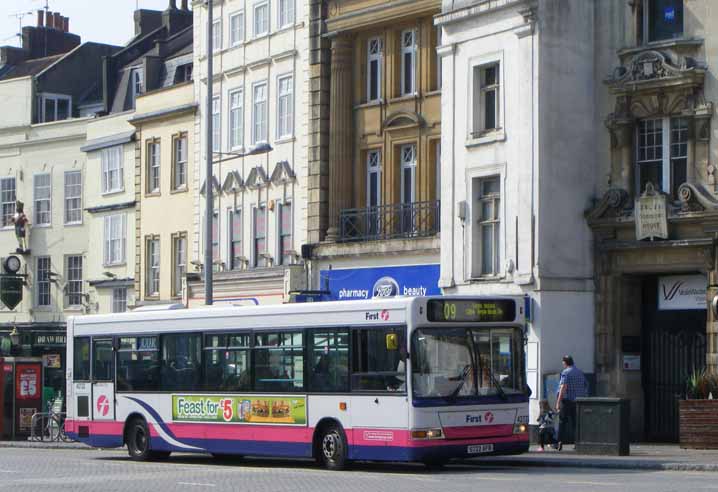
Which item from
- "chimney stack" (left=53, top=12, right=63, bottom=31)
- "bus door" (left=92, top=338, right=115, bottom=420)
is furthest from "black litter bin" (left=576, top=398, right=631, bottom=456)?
"chimney stack" (left=53, top=12, right=63, bottom=31)

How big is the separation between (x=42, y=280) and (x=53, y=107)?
6.80 m

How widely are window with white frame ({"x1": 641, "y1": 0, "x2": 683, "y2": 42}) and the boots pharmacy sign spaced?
4.74 m

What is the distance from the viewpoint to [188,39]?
56.8 metres

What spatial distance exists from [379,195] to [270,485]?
65.0ft

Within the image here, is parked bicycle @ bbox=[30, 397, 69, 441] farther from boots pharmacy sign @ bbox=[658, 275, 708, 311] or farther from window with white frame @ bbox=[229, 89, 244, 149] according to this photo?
boots pharmacy sign @ bbox=[658, 275, 708, 311]

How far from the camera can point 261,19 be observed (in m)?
45.8

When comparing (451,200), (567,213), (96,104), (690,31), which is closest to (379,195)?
(451,200)

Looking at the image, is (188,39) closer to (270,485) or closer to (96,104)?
(96,104)

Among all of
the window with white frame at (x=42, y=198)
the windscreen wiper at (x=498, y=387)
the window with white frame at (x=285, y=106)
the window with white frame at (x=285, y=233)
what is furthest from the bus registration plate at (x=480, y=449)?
the window with white frame at (x=42, y=198)

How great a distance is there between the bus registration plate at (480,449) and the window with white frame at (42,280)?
120ft

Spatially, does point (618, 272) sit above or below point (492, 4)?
below

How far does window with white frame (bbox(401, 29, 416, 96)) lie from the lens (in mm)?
39406

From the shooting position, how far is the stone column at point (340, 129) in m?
41.2

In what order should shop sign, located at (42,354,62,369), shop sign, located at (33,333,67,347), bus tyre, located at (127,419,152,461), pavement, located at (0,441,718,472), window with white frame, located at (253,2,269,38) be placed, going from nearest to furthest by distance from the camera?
pavement, located at (0,441,718,472) → bus tyre, located at (127,419,152,461) → window with white frame, located at (253,2,269,38) → shop sign, located at (42,354,62,369) → shop sign, located at (33,333,67,347)
